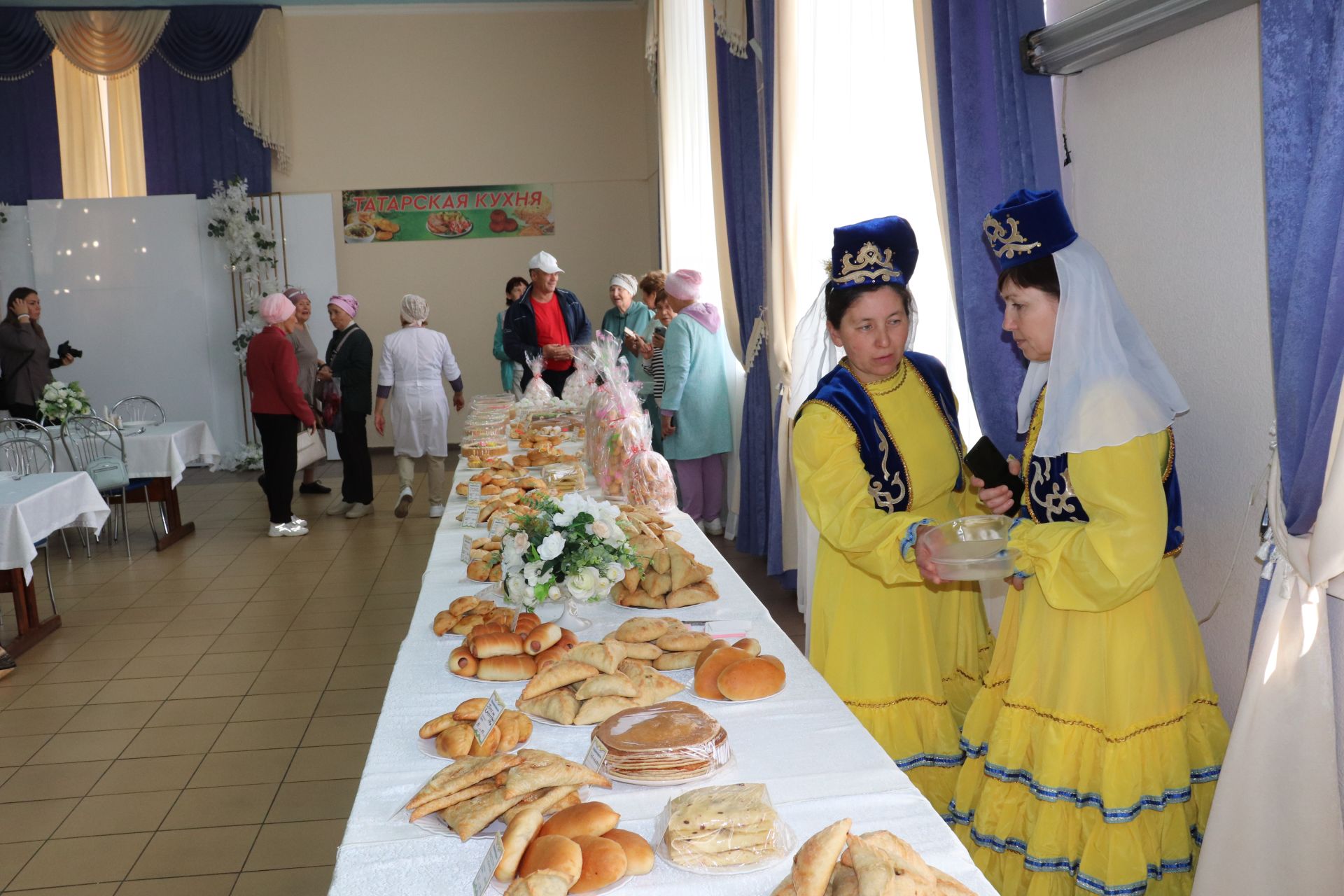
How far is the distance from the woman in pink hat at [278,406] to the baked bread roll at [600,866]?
255 inches

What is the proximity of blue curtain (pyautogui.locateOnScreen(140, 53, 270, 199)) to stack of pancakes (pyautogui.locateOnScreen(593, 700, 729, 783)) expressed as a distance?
34.4 ft

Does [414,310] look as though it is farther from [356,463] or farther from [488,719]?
[488,719]

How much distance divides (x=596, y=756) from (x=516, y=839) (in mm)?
324

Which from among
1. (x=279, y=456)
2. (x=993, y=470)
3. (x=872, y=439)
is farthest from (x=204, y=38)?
(x=993, y=470)

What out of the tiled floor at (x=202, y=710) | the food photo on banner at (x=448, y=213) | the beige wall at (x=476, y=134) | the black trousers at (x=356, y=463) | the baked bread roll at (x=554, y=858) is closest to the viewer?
the baked bread roll at (x=554, y=858)

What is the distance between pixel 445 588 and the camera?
2.85 m

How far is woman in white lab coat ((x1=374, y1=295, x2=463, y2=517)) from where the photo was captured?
25.0 ft

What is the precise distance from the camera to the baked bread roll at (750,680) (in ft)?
6.51

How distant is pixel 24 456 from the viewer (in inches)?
265

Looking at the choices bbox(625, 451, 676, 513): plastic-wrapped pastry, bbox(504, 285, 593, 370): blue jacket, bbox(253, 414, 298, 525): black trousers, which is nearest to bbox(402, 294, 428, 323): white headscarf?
bbox(504, 285, 593, 370): blue jacket

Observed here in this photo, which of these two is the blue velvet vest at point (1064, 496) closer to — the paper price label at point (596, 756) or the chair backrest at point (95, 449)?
the paper price label at point (596, 756)

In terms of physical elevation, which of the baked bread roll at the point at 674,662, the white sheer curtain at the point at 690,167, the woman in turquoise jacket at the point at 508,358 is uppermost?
the white sheer curtain at the point at 690,167

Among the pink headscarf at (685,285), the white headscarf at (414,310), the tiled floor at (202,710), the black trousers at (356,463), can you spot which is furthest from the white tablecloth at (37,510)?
the pink headscarf at (685,285)

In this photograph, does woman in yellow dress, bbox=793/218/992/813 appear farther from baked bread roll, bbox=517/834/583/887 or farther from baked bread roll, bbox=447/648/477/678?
baked bread roll, bbox=517/834/583/887
